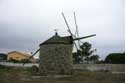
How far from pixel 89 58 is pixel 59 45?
49.3 metres

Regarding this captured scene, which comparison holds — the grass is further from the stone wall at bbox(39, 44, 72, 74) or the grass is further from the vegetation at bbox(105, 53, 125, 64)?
the vegetation at bbox(105, 53, 125, 64)

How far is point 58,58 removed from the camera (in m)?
36.2

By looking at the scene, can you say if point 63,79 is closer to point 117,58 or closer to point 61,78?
point 61,78

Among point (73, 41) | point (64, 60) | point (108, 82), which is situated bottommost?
point (108, 82)

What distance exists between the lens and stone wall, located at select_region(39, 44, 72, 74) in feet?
119

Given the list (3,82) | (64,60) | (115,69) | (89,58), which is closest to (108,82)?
(3,82)

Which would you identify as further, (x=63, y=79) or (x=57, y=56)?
(x=57, y=56)

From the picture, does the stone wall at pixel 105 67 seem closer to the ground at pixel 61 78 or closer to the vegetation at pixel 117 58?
the vegetation at pixel 117 58

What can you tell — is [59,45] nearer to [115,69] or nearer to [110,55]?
[115,69]

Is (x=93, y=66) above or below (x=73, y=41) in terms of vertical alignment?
below

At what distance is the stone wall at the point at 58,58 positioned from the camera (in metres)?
36.2

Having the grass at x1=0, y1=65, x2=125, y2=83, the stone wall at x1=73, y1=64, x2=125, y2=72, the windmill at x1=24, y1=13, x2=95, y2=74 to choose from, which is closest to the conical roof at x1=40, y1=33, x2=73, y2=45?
the windmill at x1=24, y1=13, x2=95, y2=74

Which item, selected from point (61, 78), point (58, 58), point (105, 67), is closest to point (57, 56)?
point (58, 58)

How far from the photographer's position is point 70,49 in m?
36.7
